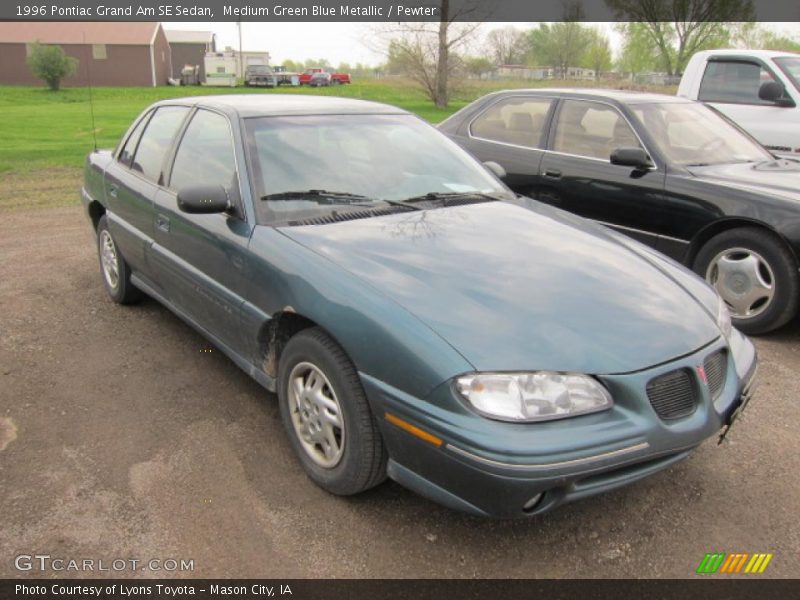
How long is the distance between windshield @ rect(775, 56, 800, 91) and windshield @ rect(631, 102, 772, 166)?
86.0 inches

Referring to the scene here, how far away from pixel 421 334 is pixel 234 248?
1.31 metres

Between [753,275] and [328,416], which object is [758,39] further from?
[328,416]

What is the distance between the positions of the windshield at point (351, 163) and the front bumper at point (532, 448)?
50.6 inches

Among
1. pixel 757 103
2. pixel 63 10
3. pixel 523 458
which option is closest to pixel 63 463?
pixel 523 458

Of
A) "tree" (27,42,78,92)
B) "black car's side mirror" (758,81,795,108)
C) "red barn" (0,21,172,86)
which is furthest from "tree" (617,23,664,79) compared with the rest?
"red barn" (0,21,172,86)

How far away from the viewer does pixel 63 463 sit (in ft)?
10.1

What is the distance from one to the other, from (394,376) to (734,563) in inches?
57.0

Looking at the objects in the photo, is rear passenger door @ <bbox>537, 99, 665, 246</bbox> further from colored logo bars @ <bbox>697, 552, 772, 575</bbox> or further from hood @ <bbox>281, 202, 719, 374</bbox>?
colored logo bars @ <bbox>697, 552, 772, 575</bbox>

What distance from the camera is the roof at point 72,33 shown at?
5431cm

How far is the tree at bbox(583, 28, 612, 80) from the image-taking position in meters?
60.2

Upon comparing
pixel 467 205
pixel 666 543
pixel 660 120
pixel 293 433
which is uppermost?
pixel 660 120

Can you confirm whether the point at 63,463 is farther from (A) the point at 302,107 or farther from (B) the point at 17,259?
(B) the point at 17,259

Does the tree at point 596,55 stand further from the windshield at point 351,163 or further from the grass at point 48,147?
the windshield at point 351,163

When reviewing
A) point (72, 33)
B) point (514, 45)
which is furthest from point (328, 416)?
point (72, 33)
